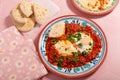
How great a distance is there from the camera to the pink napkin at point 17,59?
1062mm

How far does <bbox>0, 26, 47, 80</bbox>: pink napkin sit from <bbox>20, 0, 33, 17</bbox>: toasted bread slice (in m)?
0.10

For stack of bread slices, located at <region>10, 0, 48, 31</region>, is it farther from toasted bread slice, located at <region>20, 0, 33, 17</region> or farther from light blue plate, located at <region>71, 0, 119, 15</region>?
light blue plate, located at <region>71, 0, 119, 15</region>

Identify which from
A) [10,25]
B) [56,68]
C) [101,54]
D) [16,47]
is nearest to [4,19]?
[10,25]

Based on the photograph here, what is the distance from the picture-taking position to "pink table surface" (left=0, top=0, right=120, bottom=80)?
109 cm

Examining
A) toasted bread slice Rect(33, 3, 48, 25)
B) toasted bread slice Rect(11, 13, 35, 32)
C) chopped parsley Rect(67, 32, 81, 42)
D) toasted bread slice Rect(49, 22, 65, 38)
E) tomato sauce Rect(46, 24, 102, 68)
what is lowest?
tomato sauce Rect(46, 24, 102, 68)

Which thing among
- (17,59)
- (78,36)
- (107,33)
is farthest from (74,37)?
(17,59)

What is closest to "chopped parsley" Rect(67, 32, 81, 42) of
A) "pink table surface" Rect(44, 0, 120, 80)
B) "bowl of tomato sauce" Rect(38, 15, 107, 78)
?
"bowl of tomato sauce" Rect(38, 15, 107, 78)

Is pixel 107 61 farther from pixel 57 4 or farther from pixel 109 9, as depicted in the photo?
pixel 57 4

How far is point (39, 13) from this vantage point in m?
1.19

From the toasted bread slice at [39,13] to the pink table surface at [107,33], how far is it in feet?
0.16

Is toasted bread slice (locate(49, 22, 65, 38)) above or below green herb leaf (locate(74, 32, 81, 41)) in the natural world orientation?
above

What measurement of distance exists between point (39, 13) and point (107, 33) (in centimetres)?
35

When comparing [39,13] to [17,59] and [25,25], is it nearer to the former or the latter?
[25,25]

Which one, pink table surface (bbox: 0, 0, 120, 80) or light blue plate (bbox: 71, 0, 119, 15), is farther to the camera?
light blue plate (bbox: 71, 0, 119, 15)
